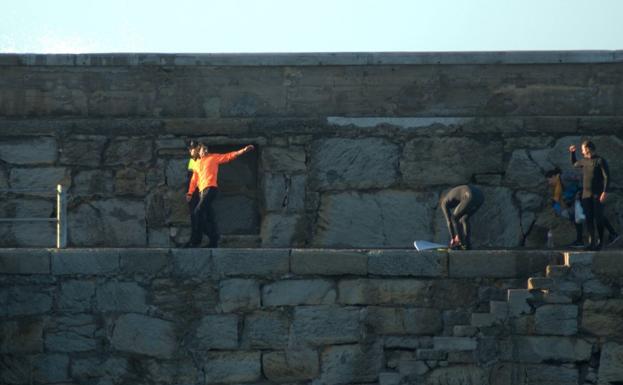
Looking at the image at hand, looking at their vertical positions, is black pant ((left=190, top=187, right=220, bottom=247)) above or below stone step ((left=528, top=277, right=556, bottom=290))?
above

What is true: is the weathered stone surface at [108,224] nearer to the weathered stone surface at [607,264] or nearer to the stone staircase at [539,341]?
the stone staircase at [539,341]

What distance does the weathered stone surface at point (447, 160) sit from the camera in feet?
53.8

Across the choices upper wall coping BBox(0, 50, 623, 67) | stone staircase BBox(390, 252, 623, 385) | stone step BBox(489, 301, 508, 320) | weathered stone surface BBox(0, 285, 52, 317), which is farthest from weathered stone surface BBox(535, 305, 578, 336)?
weathered stone surface BBox(0, 285, 52, 317)

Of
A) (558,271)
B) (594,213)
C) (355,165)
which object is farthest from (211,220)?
(594,213)

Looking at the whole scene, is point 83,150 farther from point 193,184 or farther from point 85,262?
point 85,262

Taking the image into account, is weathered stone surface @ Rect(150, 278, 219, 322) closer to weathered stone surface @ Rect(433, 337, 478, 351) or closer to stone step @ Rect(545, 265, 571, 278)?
weathered stone surface @ Rect(433, 337, 478, 351)

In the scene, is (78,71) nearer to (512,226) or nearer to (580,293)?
(512,226)

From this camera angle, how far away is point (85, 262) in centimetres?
1430

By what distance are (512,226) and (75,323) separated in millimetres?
4744

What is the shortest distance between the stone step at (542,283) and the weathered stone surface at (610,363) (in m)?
0.70

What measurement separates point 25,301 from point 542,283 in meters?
4.61

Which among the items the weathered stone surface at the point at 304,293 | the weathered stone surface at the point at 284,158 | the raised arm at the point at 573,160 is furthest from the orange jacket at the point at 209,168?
the raised arm at the point at 573,160

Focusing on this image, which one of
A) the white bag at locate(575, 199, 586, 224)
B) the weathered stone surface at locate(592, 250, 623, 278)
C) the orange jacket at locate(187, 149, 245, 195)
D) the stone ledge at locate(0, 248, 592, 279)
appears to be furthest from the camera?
the orange jacket at locate(187, 149, 245, 195)

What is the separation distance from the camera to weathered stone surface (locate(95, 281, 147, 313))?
14.3 m
